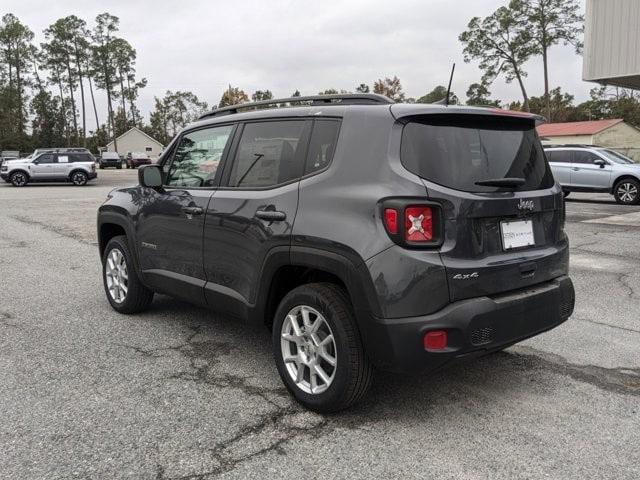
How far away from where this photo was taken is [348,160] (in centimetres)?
320

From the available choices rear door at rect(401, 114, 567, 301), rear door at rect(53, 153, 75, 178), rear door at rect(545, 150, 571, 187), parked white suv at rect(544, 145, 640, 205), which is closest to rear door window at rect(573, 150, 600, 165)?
parked white suv at rect(544, 145, 640, 205)

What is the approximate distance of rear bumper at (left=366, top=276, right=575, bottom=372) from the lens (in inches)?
114

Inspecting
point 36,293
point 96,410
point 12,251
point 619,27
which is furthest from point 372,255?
point 619,27

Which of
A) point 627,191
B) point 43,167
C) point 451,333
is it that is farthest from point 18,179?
point 451,333

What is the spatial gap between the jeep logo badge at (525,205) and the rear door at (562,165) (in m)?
15.6

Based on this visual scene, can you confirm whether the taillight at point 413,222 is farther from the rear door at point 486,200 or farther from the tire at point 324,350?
the tire at point 324,350

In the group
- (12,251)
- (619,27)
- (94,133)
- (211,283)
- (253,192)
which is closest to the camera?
(253,192)

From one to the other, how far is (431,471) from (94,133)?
11210cm

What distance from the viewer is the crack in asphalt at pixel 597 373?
12.1ft

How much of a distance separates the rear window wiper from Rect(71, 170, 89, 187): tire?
2807 cm

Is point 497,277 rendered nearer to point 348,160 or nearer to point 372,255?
point 372,255

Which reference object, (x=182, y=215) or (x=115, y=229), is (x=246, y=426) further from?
(x=115, y=229)

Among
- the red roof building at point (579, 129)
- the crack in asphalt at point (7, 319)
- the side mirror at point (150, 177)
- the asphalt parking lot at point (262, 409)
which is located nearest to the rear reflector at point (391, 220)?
the asphalt parking lot at point (262, 409)

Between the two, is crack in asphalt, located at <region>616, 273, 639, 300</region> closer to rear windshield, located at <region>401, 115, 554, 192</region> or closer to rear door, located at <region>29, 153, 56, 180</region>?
rear windshield, located at <region>401, 115, 554, 192</region>
